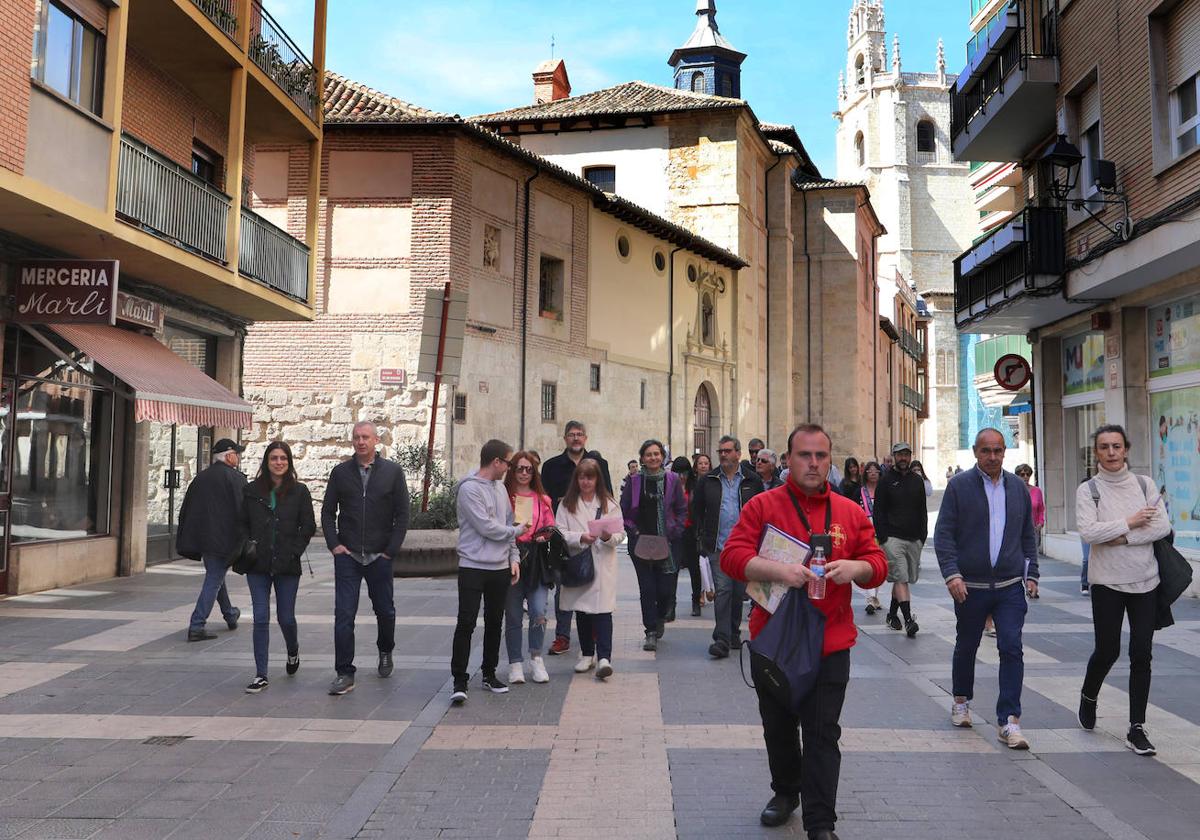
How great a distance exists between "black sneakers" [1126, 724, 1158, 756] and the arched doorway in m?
28.2

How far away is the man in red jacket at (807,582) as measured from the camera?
4.28 metres

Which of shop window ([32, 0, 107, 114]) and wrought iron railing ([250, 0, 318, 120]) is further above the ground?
wrought iron railing ([250, 0, 318, 120])

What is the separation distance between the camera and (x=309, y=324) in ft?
74.7

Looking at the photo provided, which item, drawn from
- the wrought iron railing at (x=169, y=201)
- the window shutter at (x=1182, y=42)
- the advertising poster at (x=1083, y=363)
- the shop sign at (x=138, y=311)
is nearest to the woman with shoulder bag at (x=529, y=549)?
the wrought iron railing at (x=169, y=201)

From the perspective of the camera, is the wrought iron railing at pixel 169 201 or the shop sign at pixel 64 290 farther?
the wrought iron railing at pixel 169 201

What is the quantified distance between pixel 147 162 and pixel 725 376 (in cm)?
2582

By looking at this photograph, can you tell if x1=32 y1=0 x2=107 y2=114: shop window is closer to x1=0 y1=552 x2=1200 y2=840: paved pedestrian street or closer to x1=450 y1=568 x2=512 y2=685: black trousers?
x1=0 y1=552 x2=1200 y2=840: paved pedestrian street

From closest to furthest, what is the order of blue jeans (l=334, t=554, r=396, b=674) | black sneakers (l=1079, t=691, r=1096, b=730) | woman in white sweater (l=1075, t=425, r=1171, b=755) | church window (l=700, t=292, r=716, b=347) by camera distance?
woman in white sweater (l=1075, t=425, r=1171, b=755) → black sneakers (l=1079, t=691, r=1096, b=730) → blue jeans (l=334, t=554, r=396, b=674) → church window (l=700, t=292, r=716, b=347)

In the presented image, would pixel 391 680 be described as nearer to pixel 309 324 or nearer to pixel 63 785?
pixel 63 785

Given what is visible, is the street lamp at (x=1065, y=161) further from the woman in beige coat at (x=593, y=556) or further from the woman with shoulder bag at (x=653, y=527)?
the woman in beige coat at (x=593, y=556)

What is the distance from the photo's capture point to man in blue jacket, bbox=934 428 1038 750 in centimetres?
625

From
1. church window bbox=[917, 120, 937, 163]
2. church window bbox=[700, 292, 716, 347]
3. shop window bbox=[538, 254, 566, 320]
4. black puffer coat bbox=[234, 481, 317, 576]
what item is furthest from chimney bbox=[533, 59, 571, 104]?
church window bbox=[917, 120, 937, 163]

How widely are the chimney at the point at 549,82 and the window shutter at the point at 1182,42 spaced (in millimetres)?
31644

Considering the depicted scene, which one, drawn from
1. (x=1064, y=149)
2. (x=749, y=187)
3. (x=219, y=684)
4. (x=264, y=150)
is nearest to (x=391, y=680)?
(x=219, y=684)
